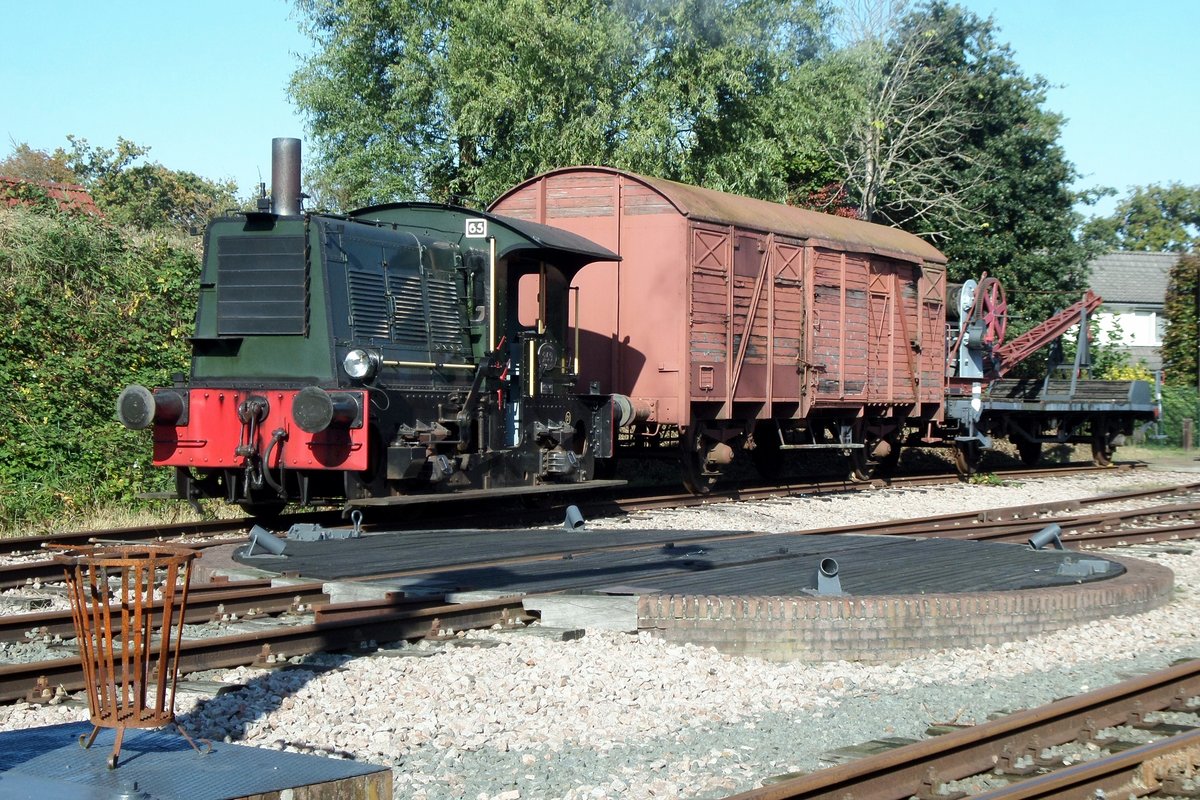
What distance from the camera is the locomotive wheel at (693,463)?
53.2ft

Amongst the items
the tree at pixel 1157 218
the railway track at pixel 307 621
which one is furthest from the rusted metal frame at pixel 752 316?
the tree at pixel 1157 218

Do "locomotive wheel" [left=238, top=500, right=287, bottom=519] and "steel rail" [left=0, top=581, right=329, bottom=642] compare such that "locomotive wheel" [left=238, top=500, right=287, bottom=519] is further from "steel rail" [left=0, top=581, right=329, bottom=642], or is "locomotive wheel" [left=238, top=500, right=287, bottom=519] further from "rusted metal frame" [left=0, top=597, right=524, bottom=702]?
"rusted metal frame" [left=0, top=597, right=524, bottom=702]

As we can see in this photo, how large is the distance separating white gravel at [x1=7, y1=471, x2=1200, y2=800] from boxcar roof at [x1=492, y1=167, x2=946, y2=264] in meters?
8.86

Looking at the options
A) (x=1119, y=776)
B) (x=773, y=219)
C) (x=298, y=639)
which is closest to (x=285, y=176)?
(x=298, y=639)

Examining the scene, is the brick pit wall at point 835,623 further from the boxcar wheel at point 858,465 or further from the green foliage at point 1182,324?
the green foliage at point 1182,324

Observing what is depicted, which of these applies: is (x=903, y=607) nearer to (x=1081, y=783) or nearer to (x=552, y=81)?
(x=1081, y=783)

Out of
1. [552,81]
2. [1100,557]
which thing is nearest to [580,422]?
[1100,557]

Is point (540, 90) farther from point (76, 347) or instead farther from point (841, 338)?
point (76, 347)

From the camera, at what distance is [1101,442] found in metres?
25.5

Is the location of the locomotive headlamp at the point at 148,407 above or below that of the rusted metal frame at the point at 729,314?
below

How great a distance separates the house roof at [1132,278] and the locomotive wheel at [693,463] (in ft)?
146

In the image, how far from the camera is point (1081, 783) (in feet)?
15.4

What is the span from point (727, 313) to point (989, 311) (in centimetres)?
915

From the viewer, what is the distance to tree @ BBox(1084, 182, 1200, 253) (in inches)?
3049
